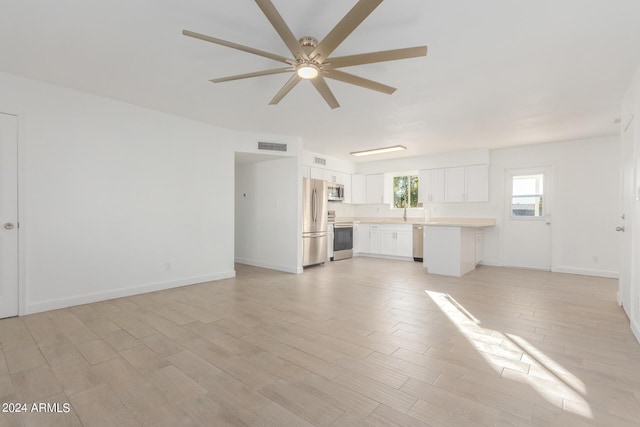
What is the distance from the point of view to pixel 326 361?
233 centimetres

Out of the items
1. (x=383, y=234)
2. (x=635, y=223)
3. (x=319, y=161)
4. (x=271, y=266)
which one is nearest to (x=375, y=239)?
(x=383, y=234)

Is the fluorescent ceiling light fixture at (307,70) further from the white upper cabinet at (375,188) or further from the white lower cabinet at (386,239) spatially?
the white upper cabinet at (375,188)

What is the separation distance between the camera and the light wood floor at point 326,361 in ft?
5.66

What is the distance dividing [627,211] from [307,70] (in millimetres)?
3820

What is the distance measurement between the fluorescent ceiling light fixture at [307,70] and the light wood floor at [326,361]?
2.28 meters

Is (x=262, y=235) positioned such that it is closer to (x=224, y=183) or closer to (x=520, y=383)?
(x=224, y=183)

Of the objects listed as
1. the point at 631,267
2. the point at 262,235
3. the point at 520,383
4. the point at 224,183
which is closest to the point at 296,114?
the point at 224,183

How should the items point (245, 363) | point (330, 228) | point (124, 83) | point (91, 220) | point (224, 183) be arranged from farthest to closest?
1. point (330, 228)
2. point (224, 183)
3. point (91, 220)
4. point (124, 83)
5. point (245, 363)

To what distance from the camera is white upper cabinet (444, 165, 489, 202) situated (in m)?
6.65

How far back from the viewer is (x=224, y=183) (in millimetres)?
5238

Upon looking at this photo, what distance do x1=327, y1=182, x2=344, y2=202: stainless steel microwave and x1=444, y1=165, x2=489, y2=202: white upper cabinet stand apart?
248 centimetres

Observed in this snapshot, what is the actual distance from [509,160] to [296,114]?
4.85 meters

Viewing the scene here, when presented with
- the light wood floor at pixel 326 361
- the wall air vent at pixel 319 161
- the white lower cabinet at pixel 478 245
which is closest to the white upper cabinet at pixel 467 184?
the white lower cabinet at pixel 478 245

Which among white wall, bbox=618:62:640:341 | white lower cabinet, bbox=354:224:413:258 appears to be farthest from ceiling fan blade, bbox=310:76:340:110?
white lower cabinet, bbox=354:224:413:258
